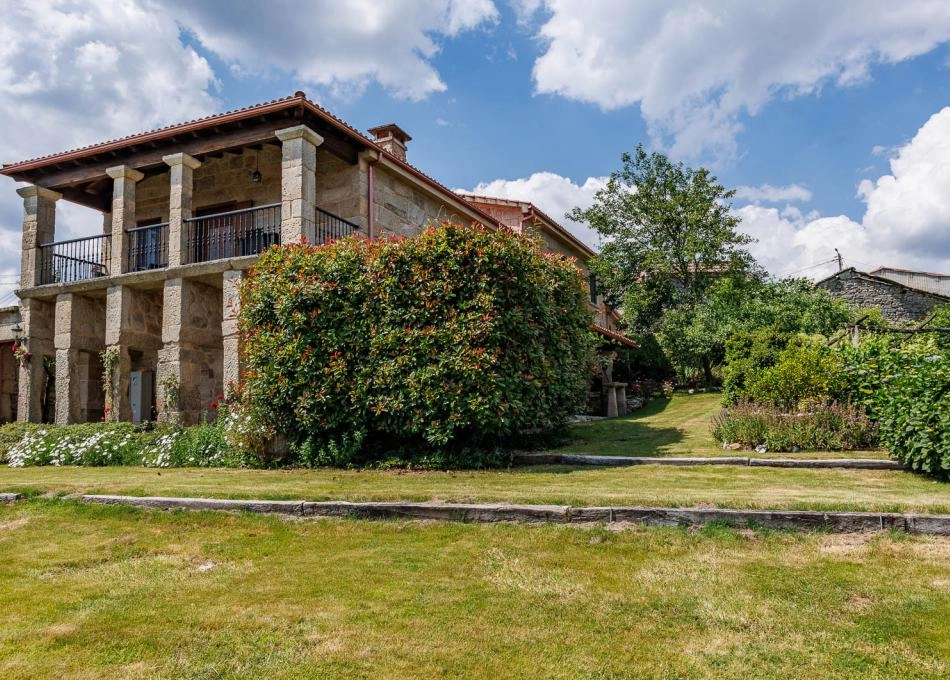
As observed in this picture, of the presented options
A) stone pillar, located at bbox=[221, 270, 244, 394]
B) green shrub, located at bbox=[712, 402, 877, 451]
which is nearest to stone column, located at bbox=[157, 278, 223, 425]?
stone pillar, located at bbox=[221, 270, 244, 394]

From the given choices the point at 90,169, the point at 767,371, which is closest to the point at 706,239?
the point at 767,371

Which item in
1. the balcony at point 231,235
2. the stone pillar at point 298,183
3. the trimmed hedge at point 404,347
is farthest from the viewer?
the balcony at point 231,235

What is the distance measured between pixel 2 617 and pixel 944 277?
4098cm

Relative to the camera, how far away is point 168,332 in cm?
1302

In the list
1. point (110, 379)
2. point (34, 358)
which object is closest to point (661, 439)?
point (110, 379)

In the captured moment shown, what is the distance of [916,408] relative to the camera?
713 centimetres

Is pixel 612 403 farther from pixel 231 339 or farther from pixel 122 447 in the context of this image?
pixel 122 447

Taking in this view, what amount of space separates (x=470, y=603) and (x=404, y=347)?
17.7ft

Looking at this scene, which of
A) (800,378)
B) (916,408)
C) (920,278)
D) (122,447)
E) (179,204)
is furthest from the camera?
(920,278)

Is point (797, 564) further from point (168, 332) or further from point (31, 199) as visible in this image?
point (31, 199)

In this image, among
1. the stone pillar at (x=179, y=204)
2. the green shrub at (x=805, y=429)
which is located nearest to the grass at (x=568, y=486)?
the green shrub at (x=805, y=429)

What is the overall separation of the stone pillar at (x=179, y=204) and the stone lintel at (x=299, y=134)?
98.9 inches

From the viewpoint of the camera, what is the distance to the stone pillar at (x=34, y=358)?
14.8m

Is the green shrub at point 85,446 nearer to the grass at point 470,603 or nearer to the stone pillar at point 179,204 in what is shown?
the stone pillar at point 179,204
